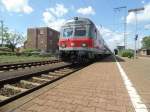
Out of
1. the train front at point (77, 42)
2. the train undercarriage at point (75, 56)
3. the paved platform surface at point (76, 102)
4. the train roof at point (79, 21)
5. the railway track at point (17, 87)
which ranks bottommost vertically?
the paved platform surface at point (76, 102)

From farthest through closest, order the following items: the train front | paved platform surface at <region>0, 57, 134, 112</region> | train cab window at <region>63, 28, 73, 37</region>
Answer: train cab window at <region>63, 28, 73, 37</region> < the train front < paved platform surface at <region>0, 57, 134, 112</region>

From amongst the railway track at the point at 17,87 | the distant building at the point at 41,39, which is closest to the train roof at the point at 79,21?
the railway track at the point at 17,87

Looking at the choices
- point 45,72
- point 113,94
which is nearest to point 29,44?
point 45,72

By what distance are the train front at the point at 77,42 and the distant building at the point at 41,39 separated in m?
61.1

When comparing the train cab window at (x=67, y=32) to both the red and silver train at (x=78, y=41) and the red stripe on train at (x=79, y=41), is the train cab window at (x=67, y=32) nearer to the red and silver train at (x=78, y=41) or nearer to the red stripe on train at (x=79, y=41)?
the red and silver train at (x=78, y=41)

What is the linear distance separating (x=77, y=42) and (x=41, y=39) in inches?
2554

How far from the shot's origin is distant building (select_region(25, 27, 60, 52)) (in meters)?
81.0

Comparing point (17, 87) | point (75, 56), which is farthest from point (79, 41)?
point (17, 87)

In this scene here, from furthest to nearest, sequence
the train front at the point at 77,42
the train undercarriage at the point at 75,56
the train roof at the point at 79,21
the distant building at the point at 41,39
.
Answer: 1. the distant building at the point at 41,39
2. the train roof at the point at 79,21
3. the train front at the point at 77,42
4. the train undercarriage at the point at 75,56

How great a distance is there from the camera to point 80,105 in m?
5.48

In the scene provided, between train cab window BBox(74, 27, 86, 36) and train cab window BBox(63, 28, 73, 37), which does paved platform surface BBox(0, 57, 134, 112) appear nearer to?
train cab window BBox(74, 27, 86, 36)

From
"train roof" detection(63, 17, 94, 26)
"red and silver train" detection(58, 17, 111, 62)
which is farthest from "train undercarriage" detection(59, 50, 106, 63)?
"train roof" detection(63, 17, 94, 26)

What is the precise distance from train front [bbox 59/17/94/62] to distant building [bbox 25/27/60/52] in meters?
61.1

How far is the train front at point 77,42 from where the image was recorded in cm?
1831
